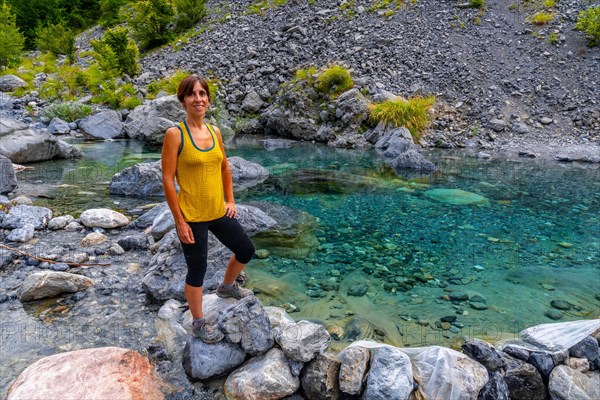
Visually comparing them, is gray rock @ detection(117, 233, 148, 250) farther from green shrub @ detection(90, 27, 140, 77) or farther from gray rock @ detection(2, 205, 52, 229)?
green shrub @ detection(90, 27, 140, 77)

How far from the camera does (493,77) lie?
1988cm

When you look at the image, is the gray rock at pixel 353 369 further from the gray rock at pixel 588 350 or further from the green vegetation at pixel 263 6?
the green vegetation at pixel 263 6

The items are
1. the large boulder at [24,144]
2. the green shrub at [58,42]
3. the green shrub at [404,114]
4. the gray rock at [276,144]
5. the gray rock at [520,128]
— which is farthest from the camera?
the green shrub at [58,42]

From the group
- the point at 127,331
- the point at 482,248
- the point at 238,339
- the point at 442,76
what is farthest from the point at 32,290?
the point at 442,76

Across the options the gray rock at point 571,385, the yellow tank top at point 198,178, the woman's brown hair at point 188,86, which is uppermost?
the woman's brown hair at point 188,86

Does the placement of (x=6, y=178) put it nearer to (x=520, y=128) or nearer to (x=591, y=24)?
(x=520, y=128)

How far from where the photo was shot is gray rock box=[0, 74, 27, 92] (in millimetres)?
24250

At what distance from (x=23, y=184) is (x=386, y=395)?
9.85m

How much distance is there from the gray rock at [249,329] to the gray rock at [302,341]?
135 millimetres

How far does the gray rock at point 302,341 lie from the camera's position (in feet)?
10.4

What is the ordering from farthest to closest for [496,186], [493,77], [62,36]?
[62,36] → [493,77] → [496,186]

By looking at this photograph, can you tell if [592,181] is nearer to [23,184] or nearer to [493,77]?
→ [493,77]

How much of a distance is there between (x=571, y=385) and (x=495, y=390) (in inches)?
23.9

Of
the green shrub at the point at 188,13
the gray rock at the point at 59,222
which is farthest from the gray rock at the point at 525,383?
the green shrub at the point at 188,13
